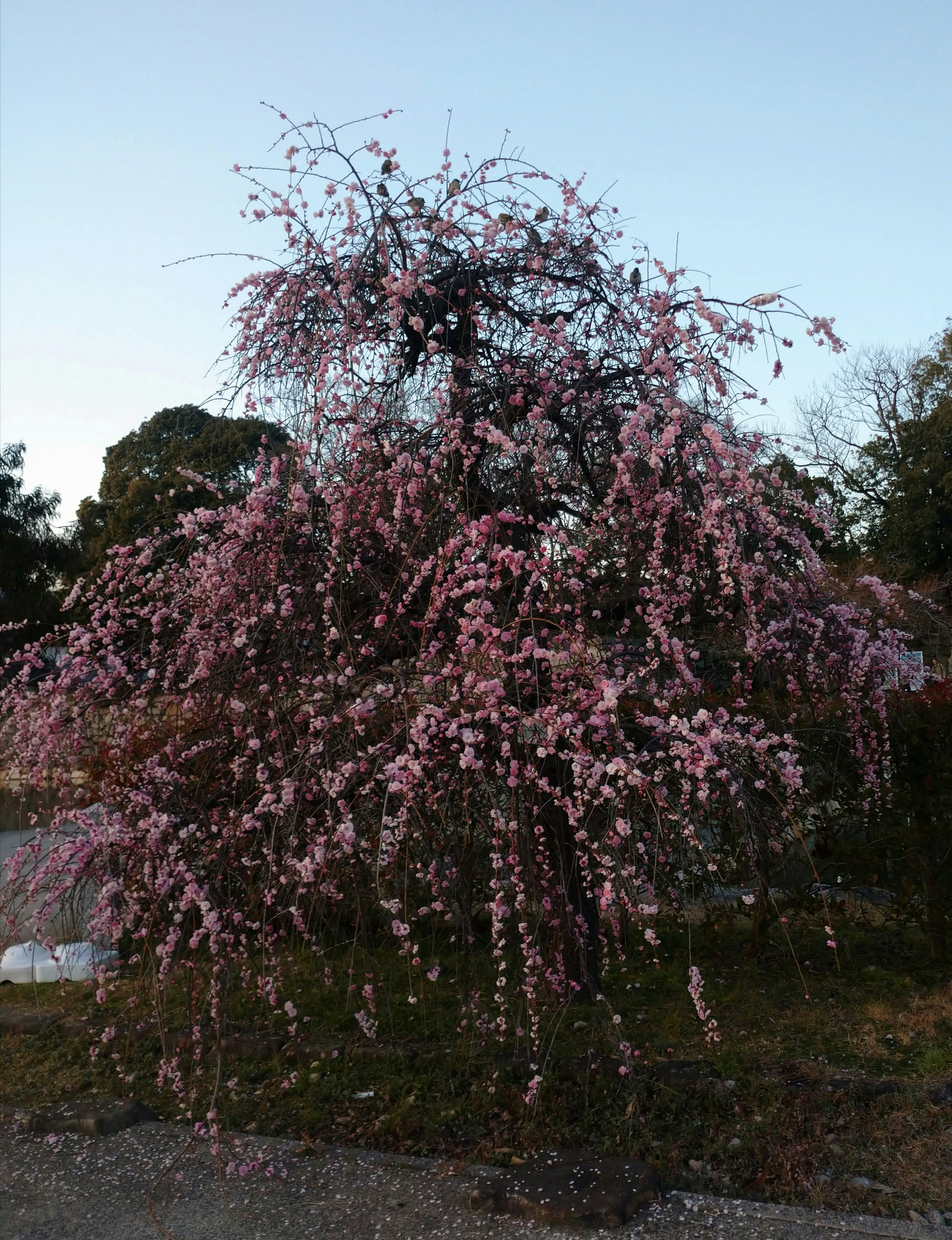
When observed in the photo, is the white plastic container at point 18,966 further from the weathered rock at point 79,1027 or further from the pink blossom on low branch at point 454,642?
the pink blossom on low branch at point 454,642

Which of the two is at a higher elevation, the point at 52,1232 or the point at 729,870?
the point at 729,870

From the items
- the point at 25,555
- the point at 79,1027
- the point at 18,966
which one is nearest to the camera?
the point at 79,1027

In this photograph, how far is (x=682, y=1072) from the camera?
3.54 m

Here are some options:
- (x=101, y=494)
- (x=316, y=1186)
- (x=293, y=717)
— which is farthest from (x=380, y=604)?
(x=101, y=494)

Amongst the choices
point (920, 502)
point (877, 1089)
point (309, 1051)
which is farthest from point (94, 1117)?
point (920, 502)

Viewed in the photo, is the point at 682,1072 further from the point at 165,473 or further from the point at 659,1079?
the point at 165,473

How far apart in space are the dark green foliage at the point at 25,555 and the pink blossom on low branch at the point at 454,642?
44.2 feet

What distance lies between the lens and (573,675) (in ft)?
10.9

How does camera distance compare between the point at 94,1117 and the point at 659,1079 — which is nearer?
the point at 659,1079

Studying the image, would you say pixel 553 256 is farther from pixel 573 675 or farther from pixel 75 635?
pixel 75 635

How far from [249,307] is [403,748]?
2101mm

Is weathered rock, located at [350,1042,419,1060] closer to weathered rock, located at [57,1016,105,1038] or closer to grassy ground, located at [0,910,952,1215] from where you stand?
grassy ground, located at [0,910,952,1215]

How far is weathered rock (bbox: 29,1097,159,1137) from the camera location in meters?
3.67

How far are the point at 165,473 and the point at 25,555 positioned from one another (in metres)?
5.62
